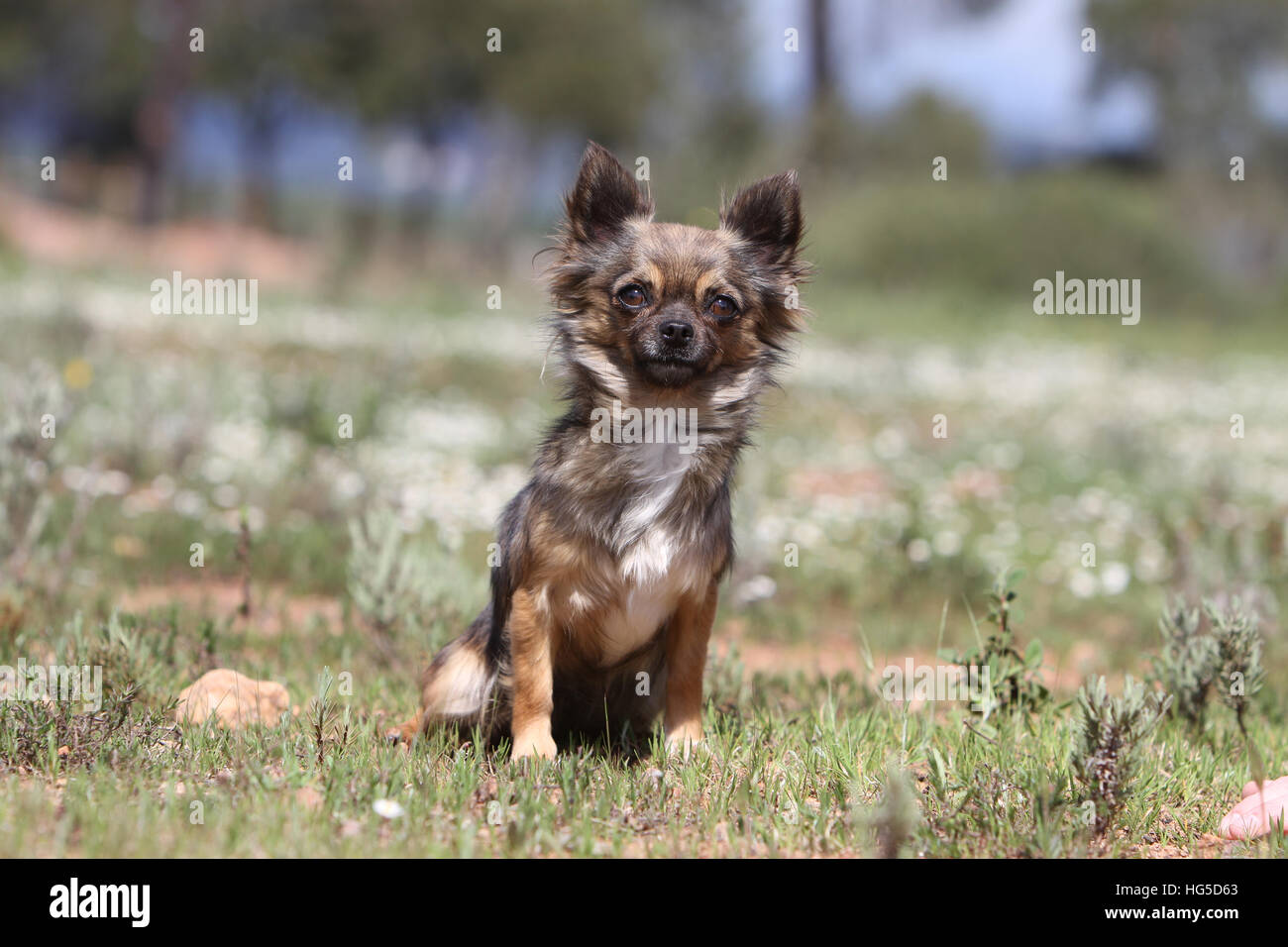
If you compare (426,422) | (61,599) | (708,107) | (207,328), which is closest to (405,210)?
(708,107)

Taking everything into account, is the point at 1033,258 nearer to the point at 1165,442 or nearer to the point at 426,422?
the point at 1165,442

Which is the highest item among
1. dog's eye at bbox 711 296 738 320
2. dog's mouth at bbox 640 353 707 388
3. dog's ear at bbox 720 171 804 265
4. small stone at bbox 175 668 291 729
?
dog's ear at bbox 720 171 804 265

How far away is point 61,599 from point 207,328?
8694mm

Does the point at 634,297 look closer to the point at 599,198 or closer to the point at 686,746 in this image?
the point at 599,198

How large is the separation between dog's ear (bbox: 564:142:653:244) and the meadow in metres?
0.97

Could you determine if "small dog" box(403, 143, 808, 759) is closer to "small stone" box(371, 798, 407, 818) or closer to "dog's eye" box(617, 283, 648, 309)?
"dog's eye" box(617, 283, 648, 309)

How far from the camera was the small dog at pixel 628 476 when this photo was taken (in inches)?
165

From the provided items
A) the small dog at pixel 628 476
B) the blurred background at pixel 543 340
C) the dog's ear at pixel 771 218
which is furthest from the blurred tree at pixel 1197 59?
the small dog at pixel 628 476

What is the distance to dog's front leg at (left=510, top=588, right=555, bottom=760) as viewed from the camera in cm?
418

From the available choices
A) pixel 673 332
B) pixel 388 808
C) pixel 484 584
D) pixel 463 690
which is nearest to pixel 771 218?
pixel 673 332

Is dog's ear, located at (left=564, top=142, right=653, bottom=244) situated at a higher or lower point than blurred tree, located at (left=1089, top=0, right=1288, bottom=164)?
lower

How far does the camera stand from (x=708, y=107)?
4256 centimetres

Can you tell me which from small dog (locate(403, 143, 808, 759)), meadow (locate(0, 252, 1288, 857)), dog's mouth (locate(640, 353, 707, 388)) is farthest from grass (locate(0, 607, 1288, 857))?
dog's mouth (locate(640, 353, 707, 388))

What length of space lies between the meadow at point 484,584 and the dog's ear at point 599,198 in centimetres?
97
